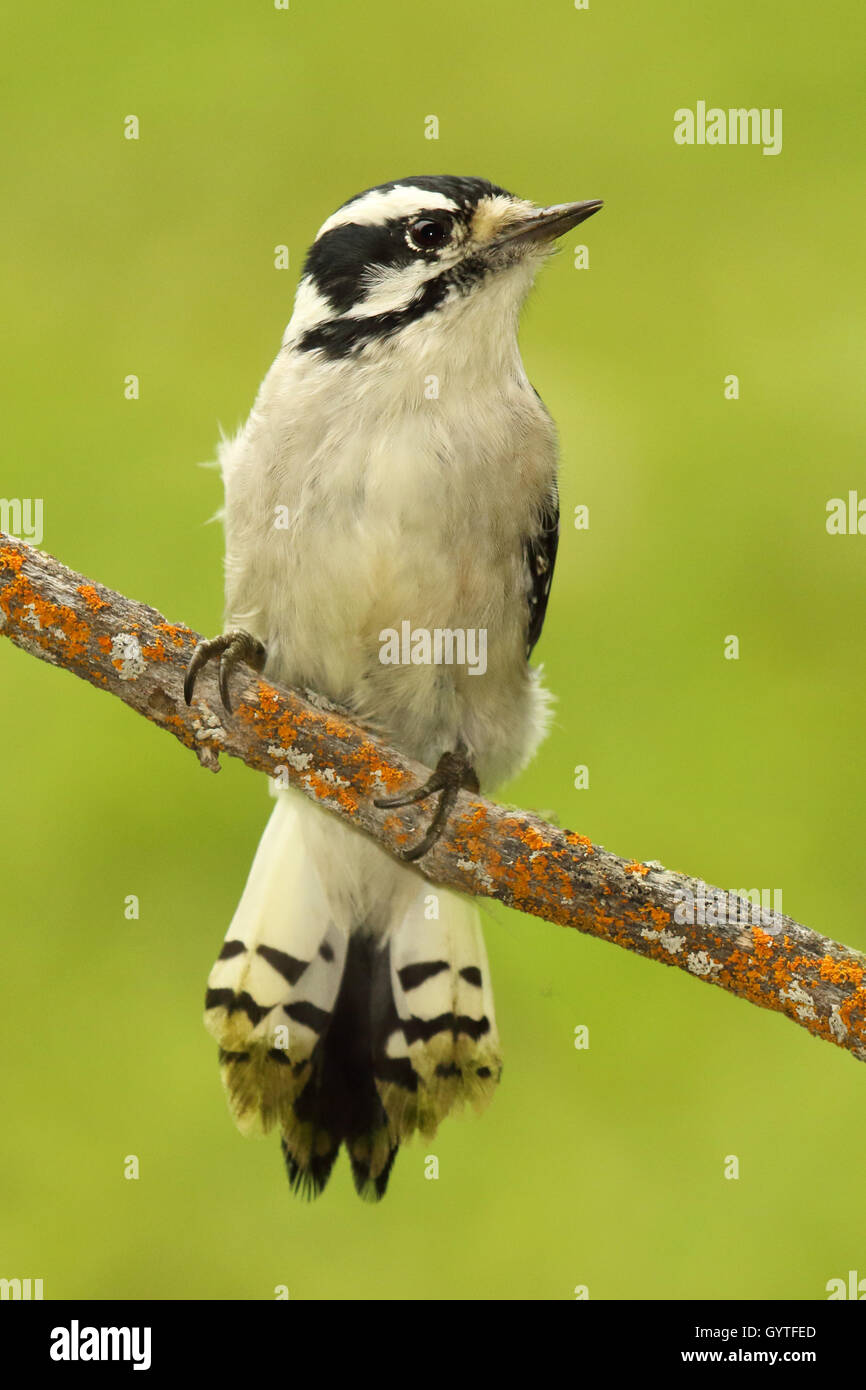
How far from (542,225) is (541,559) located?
717 mm

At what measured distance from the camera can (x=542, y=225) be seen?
2734mm

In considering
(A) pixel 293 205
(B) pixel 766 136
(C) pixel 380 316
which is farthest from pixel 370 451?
(B) pixel 766 136

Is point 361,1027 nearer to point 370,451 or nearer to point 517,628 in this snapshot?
point 517,628

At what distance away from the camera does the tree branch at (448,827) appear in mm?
2312

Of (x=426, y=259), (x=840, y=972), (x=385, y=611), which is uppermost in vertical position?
(x=426, y=259)

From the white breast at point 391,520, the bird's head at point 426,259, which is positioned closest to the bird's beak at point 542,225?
the bird's head at point 426,259

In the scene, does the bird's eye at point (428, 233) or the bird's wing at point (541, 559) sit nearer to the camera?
the bird's eye at point (428, 233)

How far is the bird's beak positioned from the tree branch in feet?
3.34

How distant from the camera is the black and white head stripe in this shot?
8.84 ft

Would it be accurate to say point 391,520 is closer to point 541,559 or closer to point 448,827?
point 541,559

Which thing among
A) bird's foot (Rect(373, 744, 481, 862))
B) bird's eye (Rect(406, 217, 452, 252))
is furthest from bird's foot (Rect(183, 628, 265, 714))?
bird's eye (Rect(406, 217, 452, 252))

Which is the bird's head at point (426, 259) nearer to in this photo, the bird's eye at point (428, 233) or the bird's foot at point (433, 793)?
the bird's eye at point (428, 233)

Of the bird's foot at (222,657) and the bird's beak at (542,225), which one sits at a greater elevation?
the bird's beak at (542,225)

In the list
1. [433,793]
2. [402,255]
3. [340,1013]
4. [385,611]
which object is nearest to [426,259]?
Answer: [402,255]
